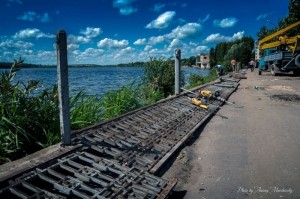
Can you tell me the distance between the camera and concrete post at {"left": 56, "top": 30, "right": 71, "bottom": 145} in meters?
4.52

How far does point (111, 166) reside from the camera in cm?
418

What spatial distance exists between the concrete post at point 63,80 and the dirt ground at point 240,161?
5.94 feet

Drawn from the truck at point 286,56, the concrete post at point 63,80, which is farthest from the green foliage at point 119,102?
the truck at point 286,56

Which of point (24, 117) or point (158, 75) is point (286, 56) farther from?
point (24, 117)

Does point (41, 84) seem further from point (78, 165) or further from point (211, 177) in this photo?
point (211, 177)

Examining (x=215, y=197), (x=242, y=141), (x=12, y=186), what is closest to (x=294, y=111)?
(x=242, y=141)

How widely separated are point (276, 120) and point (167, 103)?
3.58 metres

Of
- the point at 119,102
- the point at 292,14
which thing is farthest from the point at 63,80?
the point at 292,14

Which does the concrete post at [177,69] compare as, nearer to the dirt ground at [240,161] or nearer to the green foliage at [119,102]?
the green foliage at [119,102]

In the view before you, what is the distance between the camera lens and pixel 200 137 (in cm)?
662

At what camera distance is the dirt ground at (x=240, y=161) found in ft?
12.9

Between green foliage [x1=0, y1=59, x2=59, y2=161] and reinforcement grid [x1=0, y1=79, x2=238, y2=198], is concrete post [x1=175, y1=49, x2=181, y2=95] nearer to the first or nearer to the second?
reinforcement grid [x1=0, y1=79, x2=238, y2=198]

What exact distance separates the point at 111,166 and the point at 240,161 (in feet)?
8.11

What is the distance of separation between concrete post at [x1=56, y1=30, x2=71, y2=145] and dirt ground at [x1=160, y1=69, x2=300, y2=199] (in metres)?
1.81
